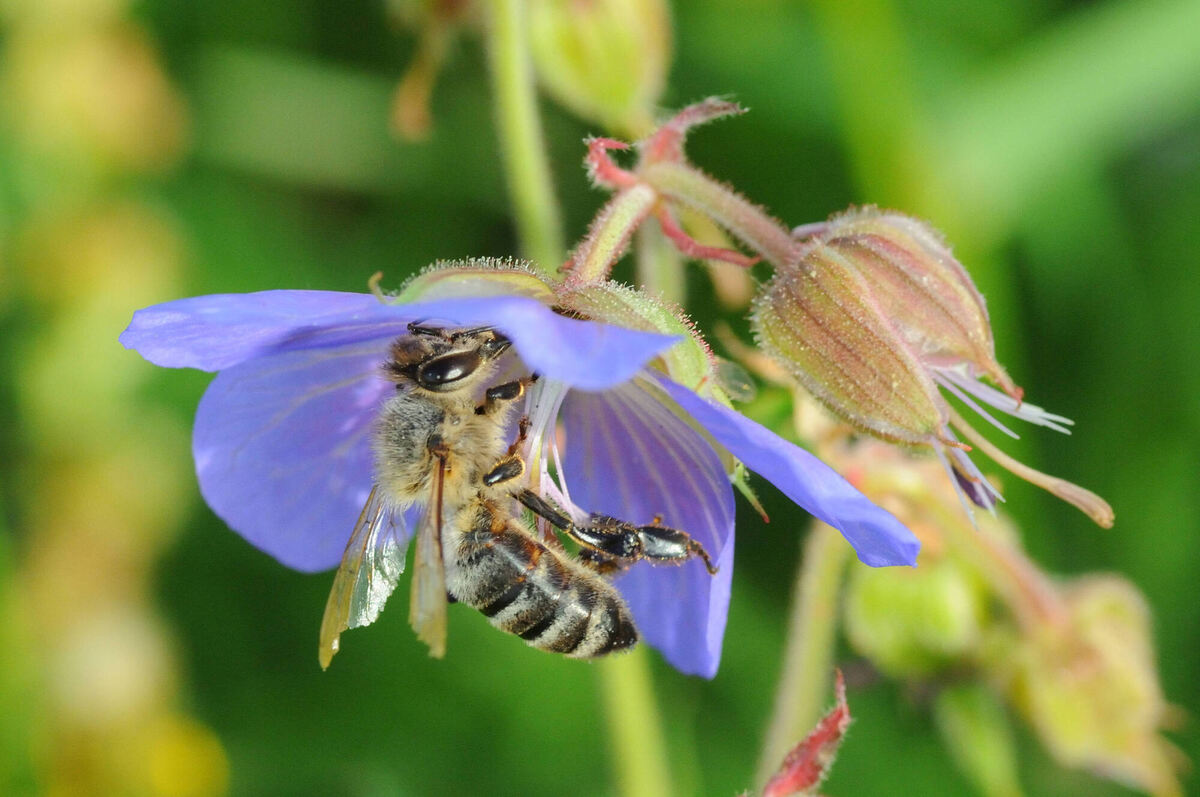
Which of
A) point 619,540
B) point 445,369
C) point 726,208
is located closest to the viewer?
point 445,369

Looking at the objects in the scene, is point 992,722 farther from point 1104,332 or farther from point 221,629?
point 221,629

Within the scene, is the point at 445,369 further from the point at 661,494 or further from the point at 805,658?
the point at 805,658

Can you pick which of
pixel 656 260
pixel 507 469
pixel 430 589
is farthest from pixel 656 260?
pixel 430 589

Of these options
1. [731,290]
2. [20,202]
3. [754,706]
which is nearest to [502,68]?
[731,290]

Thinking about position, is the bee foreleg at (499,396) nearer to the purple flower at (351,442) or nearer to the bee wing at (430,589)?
the purple flower at (351,442)

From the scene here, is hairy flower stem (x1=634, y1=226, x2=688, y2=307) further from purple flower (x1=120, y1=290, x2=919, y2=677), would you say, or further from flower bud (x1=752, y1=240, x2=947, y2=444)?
flower bud (x1=752, y1=240, x2=947, y2=444)
